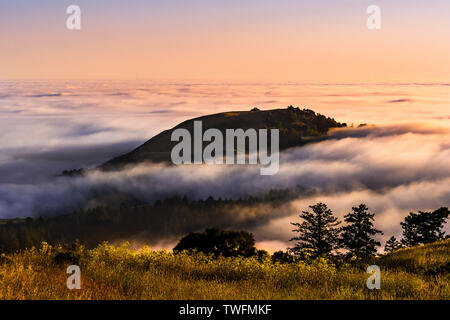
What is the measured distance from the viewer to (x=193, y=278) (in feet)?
46.3

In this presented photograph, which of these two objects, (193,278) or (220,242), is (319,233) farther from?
(193,278)

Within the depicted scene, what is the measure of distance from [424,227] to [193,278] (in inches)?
1772

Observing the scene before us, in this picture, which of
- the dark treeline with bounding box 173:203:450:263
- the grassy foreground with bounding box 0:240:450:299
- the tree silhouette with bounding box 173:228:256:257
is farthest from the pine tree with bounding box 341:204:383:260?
the grassy foreground with bounding box 0:240:450:299

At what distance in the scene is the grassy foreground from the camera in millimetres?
11133

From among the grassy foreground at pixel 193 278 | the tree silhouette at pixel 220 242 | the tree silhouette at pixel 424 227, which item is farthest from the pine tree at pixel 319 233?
the grassy foreground at pixel 193 278

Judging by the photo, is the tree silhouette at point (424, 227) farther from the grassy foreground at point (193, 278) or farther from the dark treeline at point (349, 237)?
the grassy foreground at point (193, 278)

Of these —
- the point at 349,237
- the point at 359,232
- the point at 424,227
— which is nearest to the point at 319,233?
the point at 349,237

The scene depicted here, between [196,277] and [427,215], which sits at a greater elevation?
[427,215]

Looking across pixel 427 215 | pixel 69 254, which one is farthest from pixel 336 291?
pixel 427 215

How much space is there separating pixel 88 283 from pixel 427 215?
4869cm

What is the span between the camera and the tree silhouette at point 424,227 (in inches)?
1971

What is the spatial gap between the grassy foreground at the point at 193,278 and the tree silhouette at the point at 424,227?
35.8 m
